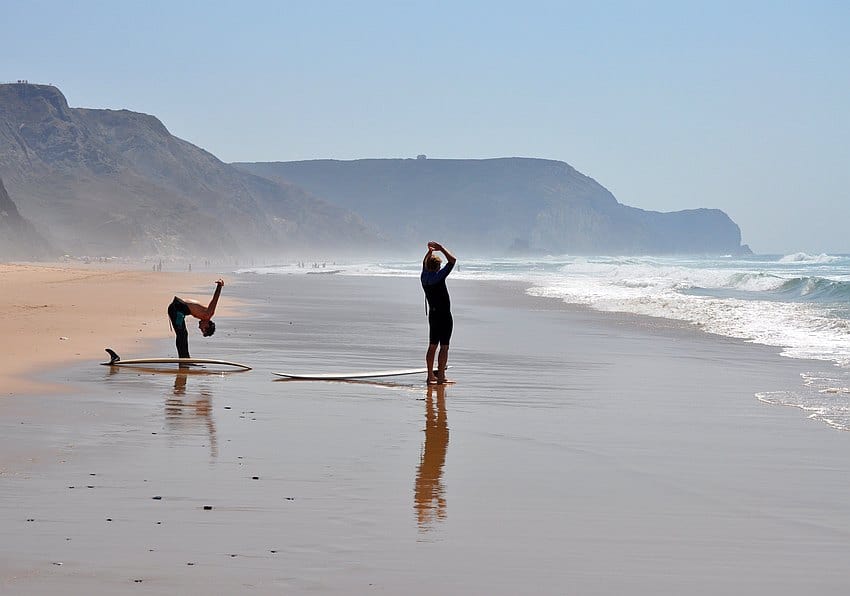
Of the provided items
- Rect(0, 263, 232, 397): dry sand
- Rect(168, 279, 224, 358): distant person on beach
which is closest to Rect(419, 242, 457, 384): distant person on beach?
Rect(168, 279, 224, 358): distant person on beach

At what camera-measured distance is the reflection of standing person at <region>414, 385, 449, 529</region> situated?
561cm

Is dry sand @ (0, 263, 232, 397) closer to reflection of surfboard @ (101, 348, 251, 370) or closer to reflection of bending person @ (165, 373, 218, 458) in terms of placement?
reflection of surfboard @ (101, 348, 251, 370)

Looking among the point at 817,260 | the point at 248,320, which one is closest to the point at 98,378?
the point at 248,320

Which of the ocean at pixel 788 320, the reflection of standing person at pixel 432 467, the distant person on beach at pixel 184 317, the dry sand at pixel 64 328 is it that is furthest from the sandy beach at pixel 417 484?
the distant person on beach at pixel 184 317

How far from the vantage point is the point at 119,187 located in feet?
476

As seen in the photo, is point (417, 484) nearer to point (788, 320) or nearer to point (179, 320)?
point (179, 320)

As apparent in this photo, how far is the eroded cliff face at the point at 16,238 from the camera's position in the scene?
296 feet

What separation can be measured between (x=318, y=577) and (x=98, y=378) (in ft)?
23.7

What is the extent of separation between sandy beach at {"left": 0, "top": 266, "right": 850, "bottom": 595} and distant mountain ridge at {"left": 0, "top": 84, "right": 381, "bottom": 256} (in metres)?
110

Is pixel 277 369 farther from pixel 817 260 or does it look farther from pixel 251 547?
pixel 817 260

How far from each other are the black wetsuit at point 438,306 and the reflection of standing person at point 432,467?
177 cm

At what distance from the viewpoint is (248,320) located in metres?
21.3

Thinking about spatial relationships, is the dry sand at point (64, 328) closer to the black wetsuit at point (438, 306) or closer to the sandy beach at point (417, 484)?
the sandy beach at point (417, 484)

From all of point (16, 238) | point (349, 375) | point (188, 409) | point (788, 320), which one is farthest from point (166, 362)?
point (16, 238)
